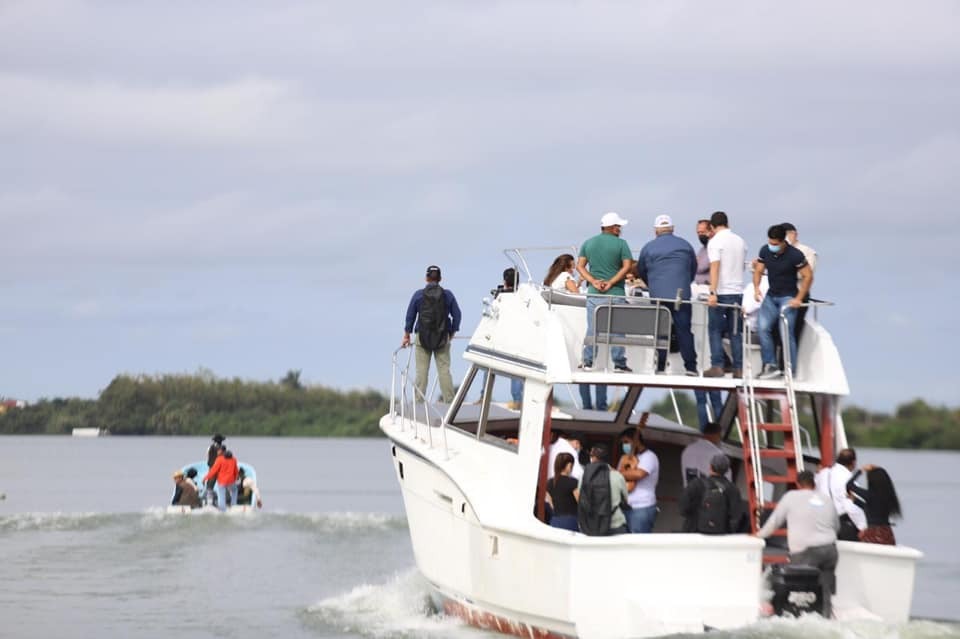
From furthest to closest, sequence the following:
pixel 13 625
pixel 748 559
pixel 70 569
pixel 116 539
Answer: pixel 116 539 < pixel 70 569 < pixel 13 625 < pixel 748 559

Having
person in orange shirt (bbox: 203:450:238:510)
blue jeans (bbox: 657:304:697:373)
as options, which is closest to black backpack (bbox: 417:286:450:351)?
blue jeans (bbox: 657:304:697:373)

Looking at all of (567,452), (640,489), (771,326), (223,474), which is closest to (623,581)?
(640,489)

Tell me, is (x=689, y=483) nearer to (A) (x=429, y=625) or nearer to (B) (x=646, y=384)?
(B) (x=646, y=384)

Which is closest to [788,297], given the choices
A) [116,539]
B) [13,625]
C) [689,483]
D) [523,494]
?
[689,483]

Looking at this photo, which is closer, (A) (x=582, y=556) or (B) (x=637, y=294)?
(A) (x=582, y=556)

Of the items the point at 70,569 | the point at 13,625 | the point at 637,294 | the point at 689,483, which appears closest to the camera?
the point at 689,483

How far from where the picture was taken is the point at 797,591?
1143cm

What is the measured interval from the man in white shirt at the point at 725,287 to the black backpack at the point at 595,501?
1493mm

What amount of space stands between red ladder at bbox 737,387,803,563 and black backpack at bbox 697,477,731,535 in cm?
27

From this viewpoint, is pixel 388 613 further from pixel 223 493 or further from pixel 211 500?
pixel 211 500

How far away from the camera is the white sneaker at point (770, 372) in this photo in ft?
42.0

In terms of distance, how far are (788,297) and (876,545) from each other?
228 cm

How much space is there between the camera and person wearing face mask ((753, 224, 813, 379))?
1280cm

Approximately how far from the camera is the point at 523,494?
1284 centimetres
